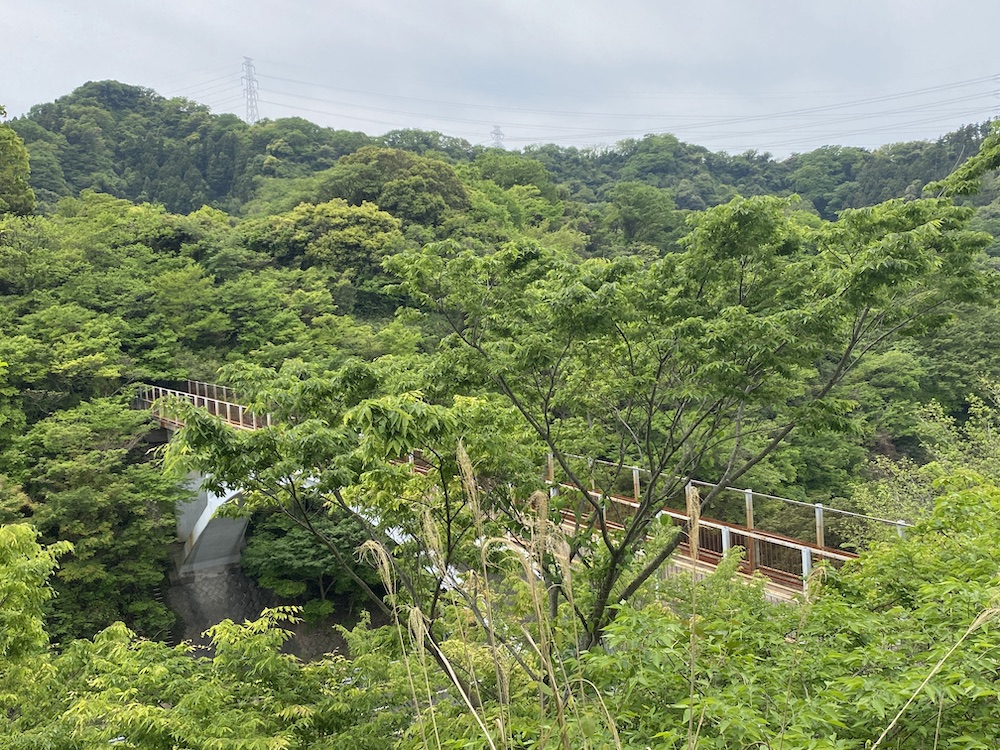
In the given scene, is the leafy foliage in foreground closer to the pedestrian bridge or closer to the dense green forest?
the dense green forest

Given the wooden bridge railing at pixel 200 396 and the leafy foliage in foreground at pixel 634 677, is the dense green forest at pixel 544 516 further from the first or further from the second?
the wooden bridge railing at pixel 200 396

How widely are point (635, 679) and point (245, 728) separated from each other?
2.84 meters

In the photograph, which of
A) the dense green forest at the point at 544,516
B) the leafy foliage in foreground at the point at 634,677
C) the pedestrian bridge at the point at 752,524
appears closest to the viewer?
the leafy foliage in foreground at the point at 634,677

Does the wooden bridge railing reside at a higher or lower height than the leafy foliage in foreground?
lower

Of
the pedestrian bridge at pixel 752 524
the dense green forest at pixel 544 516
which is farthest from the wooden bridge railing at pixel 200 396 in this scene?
the pedestrian bridge at pixel 752 524

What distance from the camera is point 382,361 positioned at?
5.96 meters

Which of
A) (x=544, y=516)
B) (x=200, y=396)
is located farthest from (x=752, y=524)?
(x=200, y=396)

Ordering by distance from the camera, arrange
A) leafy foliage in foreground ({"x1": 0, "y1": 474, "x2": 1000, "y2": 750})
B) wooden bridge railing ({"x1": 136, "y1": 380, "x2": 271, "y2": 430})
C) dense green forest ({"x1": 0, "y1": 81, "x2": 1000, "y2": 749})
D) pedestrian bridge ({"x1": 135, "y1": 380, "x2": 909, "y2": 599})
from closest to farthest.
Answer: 1. leafy foliage in foreground ({"x1": 0, "y1": 474, "x2": 1000, "y2": 750})
2. dense green forest ({"x1": 0, "y1": 81, "x2": 1000, "y2": 749})
3. pedestrian bridge ({"x1": 135, "y1": 380, "x2": 909, "y2": 599})
4. wooden bridge railing ({"x1": 136, "y1": 380, "x2": 271, "y2": 430})

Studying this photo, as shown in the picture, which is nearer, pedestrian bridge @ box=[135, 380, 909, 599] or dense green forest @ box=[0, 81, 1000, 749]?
dense green forest @ box=[0, 81, 1000, 749]

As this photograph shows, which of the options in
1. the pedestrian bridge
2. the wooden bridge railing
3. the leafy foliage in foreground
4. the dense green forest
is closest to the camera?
the leafy foliage in foreground

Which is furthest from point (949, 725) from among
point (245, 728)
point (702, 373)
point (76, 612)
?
point (76, 612)

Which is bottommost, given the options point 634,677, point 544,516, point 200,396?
point 200,396

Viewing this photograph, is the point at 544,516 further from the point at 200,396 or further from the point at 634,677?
the point at 200,396

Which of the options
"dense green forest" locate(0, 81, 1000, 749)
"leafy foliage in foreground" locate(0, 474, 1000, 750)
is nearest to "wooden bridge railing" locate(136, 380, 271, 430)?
"dense green forest" locate(0, 81, 1000, 749)
